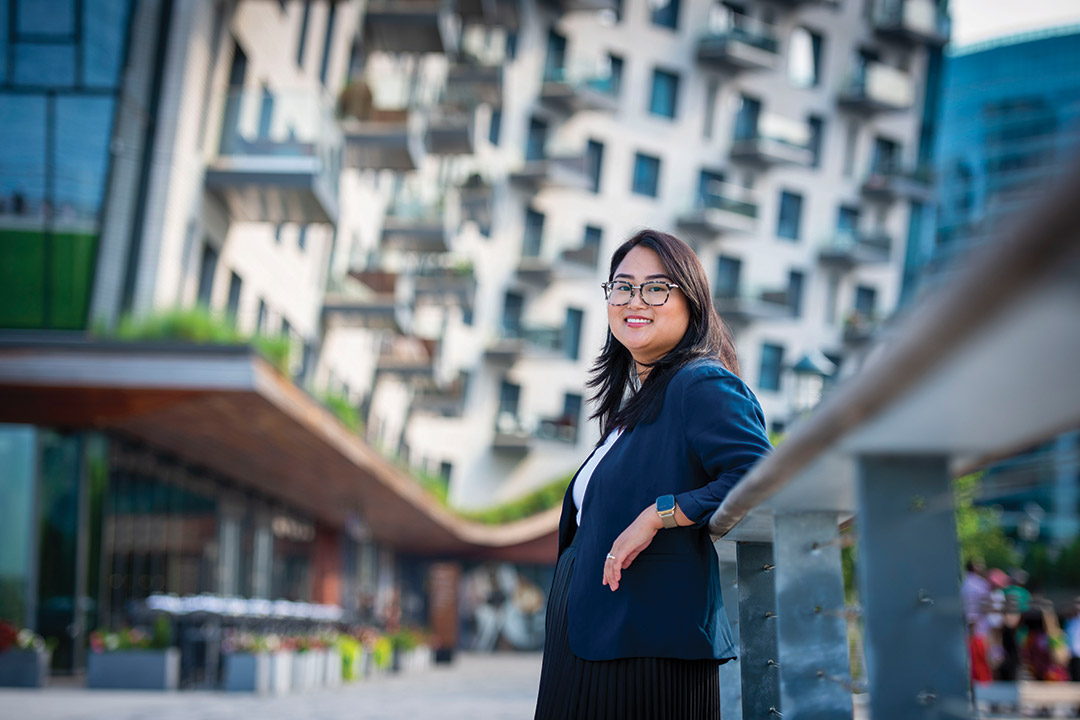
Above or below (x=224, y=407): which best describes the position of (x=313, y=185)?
above

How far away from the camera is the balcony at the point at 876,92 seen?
151 feet

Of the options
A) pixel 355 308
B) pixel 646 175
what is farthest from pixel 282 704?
pixel 646 175

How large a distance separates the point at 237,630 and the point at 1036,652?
10.9 m

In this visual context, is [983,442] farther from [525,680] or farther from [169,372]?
[525,680]

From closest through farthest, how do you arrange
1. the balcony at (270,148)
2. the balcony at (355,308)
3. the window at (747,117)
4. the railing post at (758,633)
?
the railing post at (758,633), the balcony at (270,148), the balcony at (355,308), the window at (747,117)

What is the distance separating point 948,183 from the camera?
85.8 m

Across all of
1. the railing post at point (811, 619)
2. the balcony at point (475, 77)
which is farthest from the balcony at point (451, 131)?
the railing post at point (811, 619)

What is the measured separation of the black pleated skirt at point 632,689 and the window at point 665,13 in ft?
141

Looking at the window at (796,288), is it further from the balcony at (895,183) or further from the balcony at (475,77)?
the balcony at (475,77)

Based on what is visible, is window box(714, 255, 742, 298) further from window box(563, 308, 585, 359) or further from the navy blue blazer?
the navy blue blazer

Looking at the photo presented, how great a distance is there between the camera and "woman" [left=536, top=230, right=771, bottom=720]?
2518mm

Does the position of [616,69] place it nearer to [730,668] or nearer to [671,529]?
[730,668]

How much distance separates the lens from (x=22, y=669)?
48.4ft

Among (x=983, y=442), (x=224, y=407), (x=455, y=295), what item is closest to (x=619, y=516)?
(x=983, y=442)
